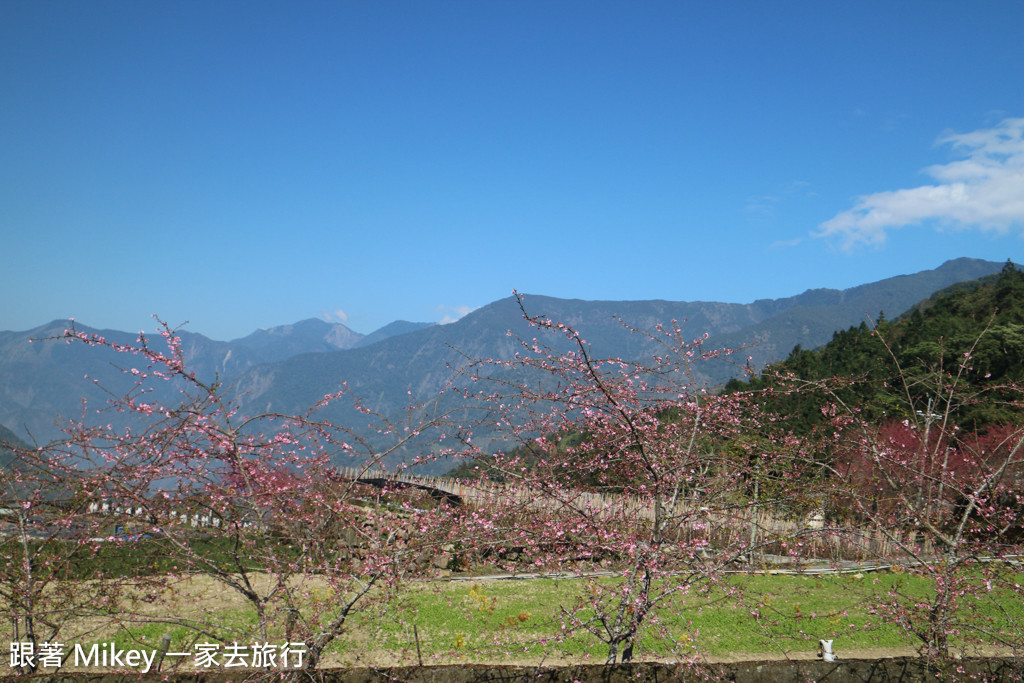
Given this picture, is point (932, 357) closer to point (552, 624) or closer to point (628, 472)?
point (552, 624)

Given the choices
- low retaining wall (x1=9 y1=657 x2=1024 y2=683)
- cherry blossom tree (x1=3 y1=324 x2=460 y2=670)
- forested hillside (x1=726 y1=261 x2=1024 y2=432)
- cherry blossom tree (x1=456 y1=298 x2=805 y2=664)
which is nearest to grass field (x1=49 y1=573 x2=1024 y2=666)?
cherry blossom tree (x1=456 y1=298 x2=805 y2=664)

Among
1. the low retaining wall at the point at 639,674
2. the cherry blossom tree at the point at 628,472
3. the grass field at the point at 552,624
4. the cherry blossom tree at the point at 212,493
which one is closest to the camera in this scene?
the low retaining wall at the point at 639,674

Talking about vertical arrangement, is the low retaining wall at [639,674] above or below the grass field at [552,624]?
above

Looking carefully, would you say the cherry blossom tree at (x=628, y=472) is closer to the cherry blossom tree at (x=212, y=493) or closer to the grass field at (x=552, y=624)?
the grass field at (x=552, y=624)

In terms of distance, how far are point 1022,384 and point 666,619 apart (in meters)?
6.03

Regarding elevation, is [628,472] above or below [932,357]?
above

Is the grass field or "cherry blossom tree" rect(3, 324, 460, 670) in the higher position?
"cherry blossom tree" rect(3, 324, 460, 670)

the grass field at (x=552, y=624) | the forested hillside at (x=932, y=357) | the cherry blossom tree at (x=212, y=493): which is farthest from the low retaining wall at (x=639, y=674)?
the forested hillside at (x=932, y=357)

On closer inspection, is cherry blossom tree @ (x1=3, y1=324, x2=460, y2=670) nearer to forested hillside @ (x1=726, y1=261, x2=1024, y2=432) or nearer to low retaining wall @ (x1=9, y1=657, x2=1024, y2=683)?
low retaining wall @ (x1=9, y1=657, x2=1024, y2=683)

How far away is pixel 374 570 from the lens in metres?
4.48

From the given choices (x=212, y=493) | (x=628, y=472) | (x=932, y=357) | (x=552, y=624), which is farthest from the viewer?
(x=932, y=357)

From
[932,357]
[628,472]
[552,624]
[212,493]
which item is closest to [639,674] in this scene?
Answer: [628,472]

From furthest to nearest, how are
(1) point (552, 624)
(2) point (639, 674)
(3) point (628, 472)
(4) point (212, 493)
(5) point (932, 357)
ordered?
(5) point (932, 357)
(1) point (552, 624)
(3) point (628, 472)
(4) point (212, 493)
(2) point (639, 674)

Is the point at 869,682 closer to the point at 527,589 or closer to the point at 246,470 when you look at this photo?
the point at 246,470
